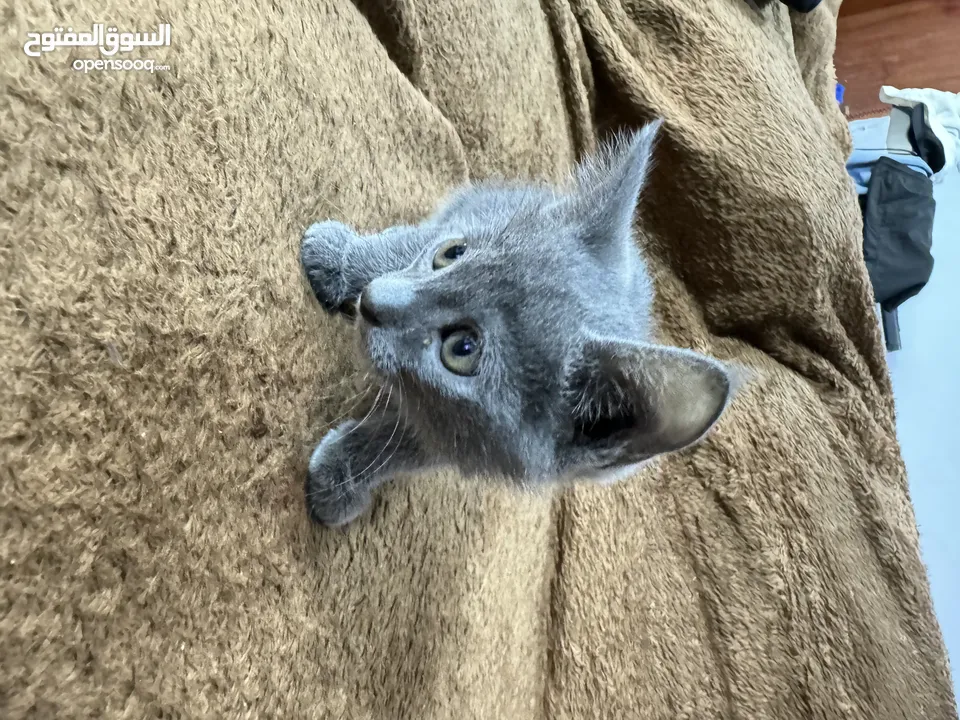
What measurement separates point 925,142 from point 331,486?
2.61 m

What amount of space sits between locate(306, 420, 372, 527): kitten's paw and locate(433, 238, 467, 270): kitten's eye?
9.9 inches

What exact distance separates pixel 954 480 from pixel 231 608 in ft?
7.81

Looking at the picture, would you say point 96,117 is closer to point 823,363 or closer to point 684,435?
point 684,435

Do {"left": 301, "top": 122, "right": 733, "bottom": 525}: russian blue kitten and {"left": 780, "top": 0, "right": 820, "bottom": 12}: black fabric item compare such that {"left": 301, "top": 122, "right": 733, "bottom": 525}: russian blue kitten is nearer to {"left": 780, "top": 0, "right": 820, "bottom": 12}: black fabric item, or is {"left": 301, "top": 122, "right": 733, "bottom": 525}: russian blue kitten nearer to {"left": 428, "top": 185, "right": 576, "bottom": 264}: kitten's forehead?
{"left": 428, "top": 185, "right": 576, "bottom": 264}: kitten's forehead

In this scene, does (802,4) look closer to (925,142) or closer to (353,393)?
(925,142)

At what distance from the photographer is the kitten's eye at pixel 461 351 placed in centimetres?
72

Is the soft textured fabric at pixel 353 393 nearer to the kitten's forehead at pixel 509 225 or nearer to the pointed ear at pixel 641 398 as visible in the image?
the kitten's forehead at pixel 509 225

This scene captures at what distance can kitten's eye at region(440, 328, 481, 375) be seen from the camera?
72cm

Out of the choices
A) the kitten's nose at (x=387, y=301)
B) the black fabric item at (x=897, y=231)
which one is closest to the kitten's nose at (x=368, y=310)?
the kitten's nose at (x=387, y=301)

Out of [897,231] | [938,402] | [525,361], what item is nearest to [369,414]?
[525,361]

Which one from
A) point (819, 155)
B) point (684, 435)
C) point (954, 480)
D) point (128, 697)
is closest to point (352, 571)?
point (128, 697)

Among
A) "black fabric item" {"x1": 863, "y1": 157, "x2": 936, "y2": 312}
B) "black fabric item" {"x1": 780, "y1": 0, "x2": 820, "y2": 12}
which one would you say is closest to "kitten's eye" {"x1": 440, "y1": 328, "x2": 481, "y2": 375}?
"black fabric item" {"x1": 780, "y1": 0, "x2": 820, "y2": 12}

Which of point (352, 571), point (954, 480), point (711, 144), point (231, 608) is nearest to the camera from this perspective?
point (231, 608)

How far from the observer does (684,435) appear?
0.62 metres
